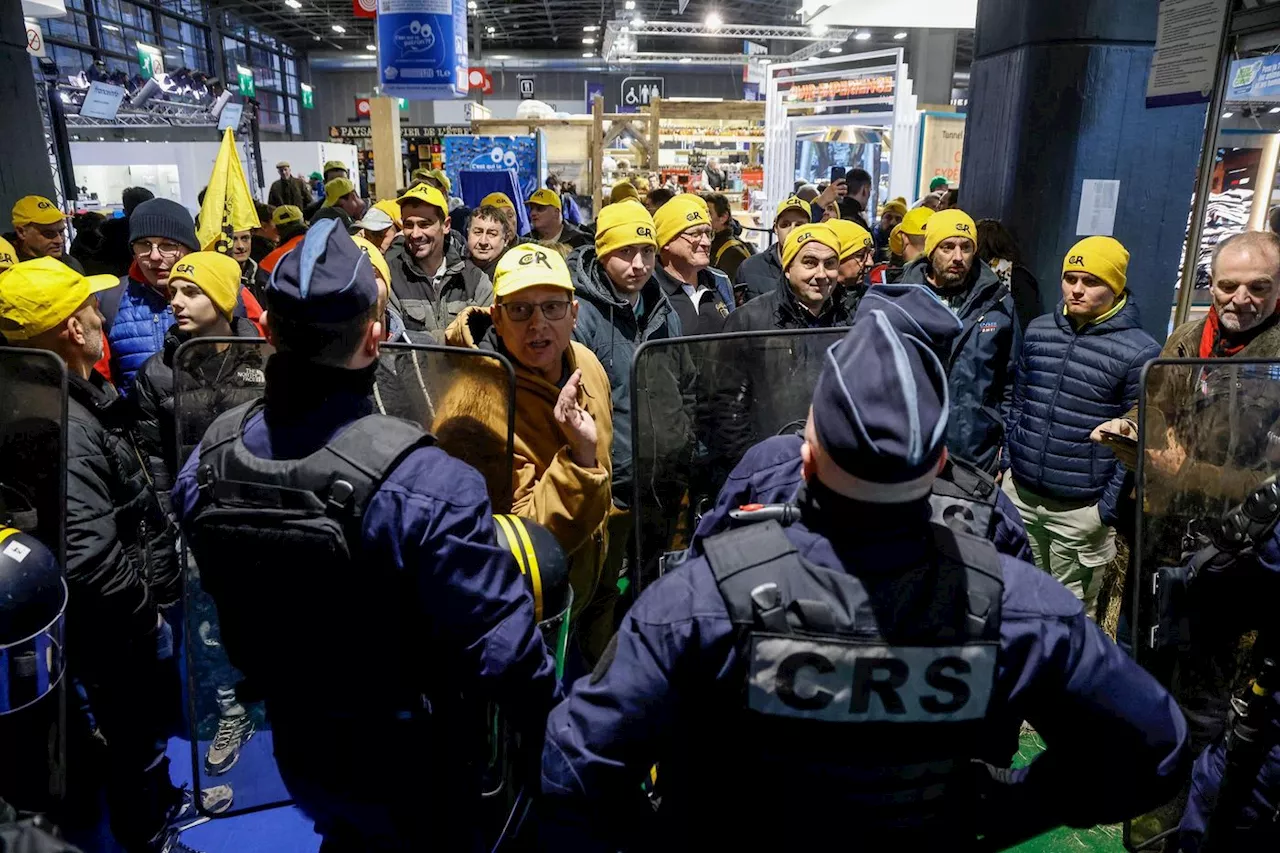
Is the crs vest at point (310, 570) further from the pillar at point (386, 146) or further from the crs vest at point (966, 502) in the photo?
the pillar at point (386, 146)

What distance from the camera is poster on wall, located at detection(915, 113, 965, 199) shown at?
11555 millimetres

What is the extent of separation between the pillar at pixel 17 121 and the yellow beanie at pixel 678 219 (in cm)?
563

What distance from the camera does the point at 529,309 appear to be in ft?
7.02

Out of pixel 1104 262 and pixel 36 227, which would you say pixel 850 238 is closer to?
pixel 1104 262

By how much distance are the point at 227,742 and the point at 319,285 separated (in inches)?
54.3

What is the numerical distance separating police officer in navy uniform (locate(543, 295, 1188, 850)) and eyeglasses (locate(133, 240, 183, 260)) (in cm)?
322

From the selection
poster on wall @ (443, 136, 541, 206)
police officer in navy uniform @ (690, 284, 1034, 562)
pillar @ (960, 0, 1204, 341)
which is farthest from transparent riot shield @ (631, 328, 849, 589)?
poster on wall @ (443, 136, 541, 206)

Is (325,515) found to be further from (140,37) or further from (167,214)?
(140,37)

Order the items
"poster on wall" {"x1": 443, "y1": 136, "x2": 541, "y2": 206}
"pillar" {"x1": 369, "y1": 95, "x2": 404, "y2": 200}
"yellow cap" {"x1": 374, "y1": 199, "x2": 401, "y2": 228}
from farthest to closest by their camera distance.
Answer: "poster on wall" {"x1": 443, "y1": 136, "x2": 541, "y2": 206}, "pillar" {"x1": 369, "y1": 95, "x2": 404, "y2": 200}, "yellow cap" {"x1": 374, "y1": 199, "x2": 401, "y2": 228}

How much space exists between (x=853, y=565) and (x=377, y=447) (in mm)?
814

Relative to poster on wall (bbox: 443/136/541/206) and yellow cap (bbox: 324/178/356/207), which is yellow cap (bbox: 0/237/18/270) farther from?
poster on wall (bbox: 443/136/541/206)


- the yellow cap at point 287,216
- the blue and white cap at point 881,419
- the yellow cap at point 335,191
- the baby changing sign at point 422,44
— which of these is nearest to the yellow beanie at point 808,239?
the blue and white cap at point 881,419

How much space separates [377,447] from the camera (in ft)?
4.69

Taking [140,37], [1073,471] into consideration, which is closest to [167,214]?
[1073,471]
